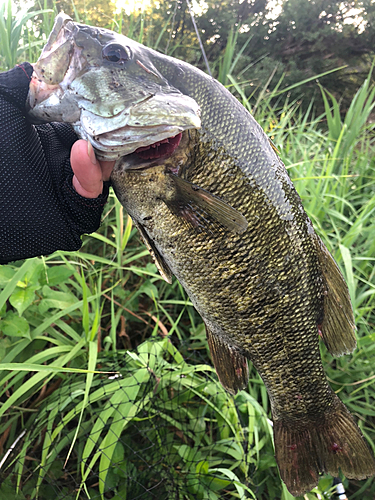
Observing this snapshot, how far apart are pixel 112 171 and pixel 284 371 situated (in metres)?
1.06

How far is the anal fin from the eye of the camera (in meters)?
1.40

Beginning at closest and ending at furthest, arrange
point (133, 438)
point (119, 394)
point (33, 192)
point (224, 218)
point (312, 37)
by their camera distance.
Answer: point (224, 218) < point (33, 192) < point (119, 394) < point (133, 438) < point (312, 37)

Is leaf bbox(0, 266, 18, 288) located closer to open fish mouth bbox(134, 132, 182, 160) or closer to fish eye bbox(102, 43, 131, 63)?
open fish mouth bbox(134, 132, 182, 160)

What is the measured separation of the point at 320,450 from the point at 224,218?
→ 1.11 meters

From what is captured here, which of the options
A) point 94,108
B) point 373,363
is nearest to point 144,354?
point 94,108

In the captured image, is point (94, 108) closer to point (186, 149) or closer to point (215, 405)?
point (186, 149)

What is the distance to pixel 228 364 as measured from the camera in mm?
1431

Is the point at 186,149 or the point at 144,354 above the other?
the point at 186,149

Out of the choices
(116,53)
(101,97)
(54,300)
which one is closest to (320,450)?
(54,300)

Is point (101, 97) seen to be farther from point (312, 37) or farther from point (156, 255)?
point (312, 37)

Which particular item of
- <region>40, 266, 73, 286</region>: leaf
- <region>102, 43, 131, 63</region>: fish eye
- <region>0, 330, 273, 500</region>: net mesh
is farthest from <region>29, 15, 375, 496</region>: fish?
<region>40, 266, 73, 286</region>: leaf

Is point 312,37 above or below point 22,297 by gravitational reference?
above

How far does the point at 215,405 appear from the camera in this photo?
176 cm

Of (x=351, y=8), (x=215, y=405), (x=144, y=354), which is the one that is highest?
(x=351, y=8)
